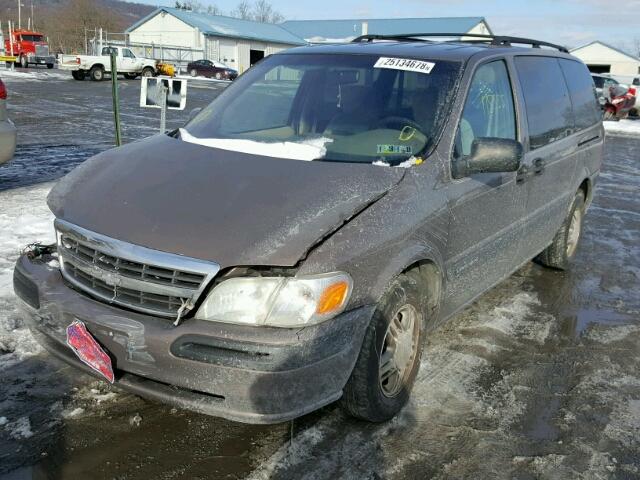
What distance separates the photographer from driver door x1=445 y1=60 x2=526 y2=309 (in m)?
3.44

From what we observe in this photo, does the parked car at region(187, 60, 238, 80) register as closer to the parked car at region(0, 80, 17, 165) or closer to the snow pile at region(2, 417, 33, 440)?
the parked car at region(0, 80, 17, 165)

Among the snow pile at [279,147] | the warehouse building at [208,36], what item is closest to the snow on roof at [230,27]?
the warehouse building at [208,36]

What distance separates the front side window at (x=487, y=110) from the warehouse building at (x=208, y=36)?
52.9 m

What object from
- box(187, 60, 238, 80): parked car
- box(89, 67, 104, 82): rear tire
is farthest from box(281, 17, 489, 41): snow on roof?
box(89, 67, 104, 82): rear tire

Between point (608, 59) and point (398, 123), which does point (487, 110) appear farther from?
point (608, 59)

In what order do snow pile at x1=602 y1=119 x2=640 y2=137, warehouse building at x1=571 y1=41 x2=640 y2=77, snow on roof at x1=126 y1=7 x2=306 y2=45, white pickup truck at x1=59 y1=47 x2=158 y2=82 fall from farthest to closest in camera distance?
warehouse building at x1=571 y1=41 x2=640 y2=77 < snow on roof at x1=126 y1=7 x2=306 y2=45 < white pickup truck at x1=59 y1=47 x2=158 y2=82 < snow pile at x1=602 y1=119 x2=640 y2=137

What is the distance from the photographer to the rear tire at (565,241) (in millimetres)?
5547

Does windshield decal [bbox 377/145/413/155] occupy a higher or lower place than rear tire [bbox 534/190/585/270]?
higher

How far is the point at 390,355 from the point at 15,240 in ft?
13.1

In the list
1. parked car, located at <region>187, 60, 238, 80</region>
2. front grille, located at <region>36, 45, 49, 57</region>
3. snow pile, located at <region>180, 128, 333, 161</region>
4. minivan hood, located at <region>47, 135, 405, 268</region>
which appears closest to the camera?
minivan hood, located at <region>47, 135, 405, 268</region>

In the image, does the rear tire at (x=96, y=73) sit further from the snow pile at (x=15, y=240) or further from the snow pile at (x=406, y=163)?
the snow pile at (x=406, y=163)

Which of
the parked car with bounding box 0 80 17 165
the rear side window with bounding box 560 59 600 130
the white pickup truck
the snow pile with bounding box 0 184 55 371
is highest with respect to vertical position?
the white pickup truck

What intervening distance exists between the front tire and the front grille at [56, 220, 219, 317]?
83cm

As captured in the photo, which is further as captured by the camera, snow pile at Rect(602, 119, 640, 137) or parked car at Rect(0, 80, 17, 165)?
snow pile at Rect(602, 119, 640, 137)
